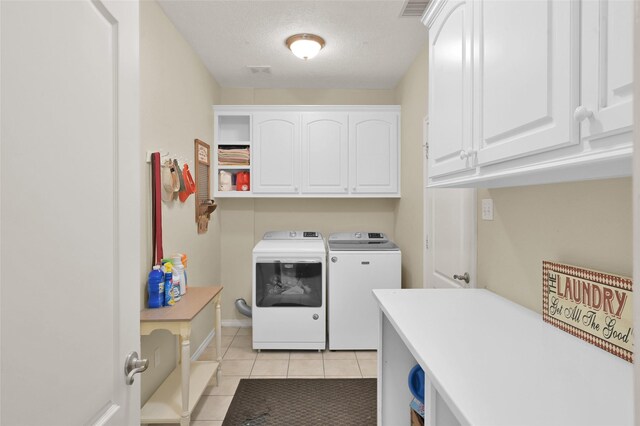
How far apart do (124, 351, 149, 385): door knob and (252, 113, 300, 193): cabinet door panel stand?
2.57 metres

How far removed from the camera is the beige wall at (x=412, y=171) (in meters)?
2.76

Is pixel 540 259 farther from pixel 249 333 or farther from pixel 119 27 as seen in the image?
pixel 249 333

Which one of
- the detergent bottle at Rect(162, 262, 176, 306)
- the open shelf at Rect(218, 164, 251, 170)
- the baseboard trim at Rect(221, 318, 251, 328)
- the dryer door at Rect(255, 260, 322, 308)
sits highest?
the open shelf at Rect(218, 164, 251, 170)

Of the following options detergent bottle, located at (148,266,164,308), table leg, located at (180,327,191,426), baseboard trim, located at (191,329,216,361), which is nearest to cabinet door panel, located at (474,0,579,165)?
table leg, located at (180,327,191,426)

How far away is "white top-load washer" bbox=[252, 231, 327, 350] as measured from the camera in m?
2.96

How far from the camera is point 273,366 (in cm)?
275

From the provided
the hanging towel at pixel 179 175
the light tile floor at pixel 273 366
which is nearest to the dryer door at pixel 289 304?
the light tile floor at pixel 273 366

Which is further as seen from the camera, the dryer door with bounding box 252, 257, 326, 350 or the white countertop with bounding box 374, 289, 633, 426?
the dryer door with bounding box 252, 257, 326, 350

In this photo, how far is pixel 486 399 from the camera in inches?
30.1

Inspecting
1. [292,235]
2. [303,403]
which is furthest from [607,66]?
[292,235]

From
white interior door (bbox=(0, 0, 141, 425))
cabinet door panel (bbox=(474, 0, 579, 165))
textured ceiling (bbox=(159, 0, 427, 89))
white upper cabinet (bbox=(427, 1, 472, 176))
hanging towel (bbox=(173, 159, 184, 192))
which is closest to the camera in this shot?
white interior door (bbox=(0, 0, 141, 425))

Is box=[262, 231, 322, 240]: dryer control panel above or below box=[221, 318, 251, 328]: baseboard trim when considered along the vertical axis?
above

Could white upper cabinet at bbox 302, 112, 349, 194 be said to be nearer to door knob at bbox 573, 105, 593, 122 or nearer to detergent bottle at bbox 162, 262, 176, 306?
detergent bottle at bbox 162, 262, 176, 306

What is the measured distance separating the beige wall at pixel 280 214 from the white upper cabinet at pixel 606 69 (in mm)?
2959
